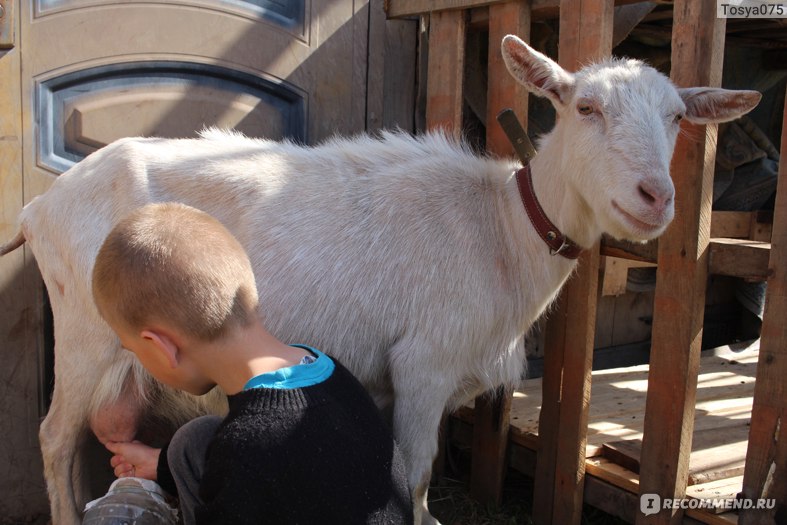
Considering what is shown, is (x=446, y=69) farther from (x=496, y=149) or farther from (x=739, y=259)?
(x=739, y=259)

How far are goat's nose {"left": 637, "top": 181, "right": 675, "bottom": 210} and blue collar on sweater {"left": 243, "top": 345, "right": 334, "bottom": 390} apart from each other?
1229mm

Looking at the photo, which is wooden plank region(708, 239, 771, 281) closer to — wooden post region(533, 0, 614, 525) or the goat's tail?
wooden post region(533, 0, 614, 525)

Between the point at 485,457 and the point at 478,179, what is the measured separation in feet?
4.91

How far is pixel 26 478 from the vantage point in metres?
3.62

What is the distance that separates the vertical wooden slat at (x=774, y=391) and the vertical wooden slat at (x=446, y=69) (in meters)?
1.57

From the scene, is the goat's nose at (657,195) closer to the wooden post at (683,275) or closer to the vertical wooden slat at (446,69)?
the wooden post at (683,275)

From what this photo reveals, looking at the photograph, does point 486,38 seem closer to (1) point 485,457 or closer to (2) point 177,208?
(1) point 485,457

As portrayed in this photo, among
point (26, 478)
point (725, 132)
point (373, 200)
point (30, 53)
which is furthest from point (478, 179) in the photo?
point (725, 132)

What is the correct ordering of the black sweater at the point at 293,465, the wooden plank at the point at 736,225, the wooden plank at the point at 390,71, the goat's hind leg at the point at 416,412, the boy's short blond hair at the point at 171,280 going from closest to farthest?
the black sweater at the point at 293,465, the boy's short blond hair at the point at 171,280, the goat's hind leg at the point at 416,412, the wooden plank at the point at 390,71, the wooden plank at the point at 736,225

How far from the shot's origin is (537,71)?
288cm

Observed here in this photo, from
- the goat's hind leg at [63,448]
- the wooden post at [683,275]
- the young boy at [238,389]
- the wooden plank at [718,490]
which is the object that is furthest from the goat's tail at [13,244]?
the wooden plank at [718,490]

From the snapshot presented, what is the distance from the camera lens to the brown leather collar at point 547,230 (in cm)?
291

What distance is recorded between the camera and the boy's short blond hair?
1874mm

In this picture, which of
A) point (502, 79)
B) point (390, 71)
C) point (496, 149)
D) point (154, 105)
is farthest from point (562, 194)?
point (154, 105)
